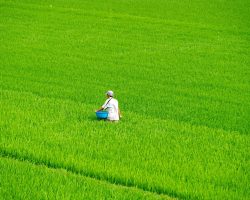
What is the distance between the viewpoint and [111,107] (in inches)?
378

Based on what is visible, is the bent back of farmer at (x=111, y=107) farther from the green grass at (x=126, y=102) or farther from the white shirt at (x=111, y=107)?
the green grass at (x=126, y=102)

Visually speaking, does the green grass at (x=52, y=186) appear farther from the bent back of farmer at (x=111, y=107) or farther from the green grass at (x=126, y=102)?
the bent back of farmer at (x=111, y=107)

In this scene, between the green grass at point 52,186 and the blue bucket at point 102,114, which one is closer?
the green grass at point 52,186

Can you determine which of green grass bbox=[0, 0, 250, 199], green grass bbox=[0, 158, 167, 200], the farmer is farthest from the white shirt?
green grass bbox=[0, 158, 167, 200]

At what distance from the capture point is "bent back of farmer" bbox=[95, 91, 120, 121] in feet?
31.4

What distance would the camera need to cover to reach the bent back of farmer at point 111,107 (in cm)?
958

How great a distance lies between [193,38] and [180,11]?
321 inches

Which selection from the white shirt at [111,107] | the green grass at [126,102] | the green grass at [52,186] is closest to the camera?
the green grass at [52,186]

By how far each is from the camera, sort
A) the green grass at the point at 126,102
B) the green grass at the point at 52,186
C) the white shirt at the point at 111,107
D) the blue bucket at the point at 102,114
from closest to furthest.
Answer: the green grass at the point at 52,186, the green grass at the point at 126,102, the white shirt at the point at 111,107, the blue bucket at the point at 102,114

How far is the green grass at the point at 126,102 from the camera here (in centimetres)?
678

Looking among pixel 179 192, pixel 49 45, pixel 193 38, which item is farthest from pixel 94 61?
pixel 179 192

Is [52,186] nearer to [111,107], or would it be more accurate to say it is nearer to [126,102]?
[111,107]

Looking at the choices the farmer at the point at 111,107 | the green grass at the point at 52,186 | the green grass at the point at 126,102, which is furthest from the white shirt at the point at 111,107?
the green grass at the point at 52,186

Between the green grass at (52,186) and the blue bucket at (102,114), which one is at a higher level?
the blue bucket at (102,114)
